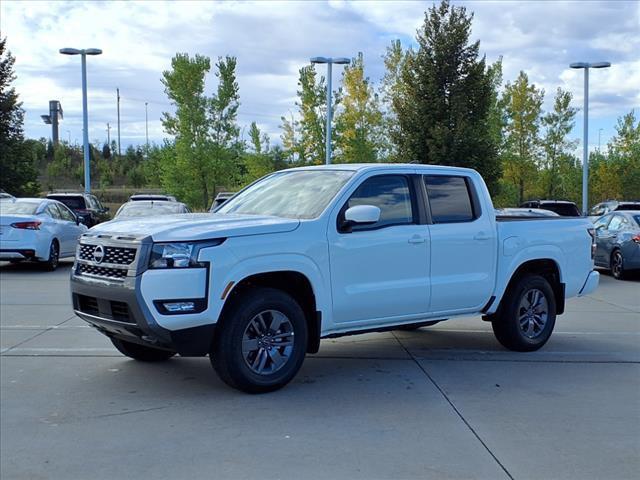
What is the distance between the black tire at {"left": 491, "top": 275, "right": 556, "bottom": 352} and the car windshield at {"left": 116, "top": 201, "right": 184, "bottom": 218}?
9.78m

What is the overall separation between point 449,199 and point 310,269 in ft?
6.53

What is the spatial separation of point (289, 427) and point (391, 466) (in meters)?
0.95

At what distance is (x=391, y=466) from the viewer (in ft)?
14.6

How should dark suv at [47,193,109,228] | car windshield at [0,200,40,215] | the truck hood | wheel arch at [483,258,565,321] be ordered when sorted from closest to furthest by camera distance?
the truck hood, wheel arch at [483,258,565,321], car windshield at [0,200,40,215], dark suv at [47,193,109,228]

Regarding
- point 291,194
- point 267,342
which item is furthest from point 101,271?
point 291,194

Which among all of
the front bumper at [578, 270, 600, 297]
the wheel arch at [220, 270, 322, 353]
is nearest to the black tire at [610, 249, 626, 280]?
the front bumper at [578, 270, 600, 297]

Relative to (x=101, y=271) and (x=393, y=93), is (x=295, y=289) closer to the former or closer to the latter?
(x=101, y=271)

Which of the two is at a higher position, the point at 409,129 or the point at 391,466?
the point at 409,129

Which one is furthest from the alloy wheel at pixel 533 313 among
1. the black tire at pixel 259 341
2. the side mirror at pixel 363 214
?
the black tire at pixel 259 341

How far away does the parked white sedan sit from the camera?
48.1 ft

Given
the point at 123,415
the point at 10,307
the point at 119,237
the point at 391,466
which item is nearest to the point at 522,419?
the point at 391,466

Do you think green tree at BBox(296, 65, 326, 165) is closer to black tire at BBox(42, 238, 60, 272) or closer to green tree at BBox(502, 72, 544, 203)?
green tree at BBox(502, 72, 544, 203)

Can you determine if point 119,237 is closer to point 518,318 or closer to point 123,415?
point 123,415

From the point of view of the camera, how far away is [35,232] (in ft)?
48.5
